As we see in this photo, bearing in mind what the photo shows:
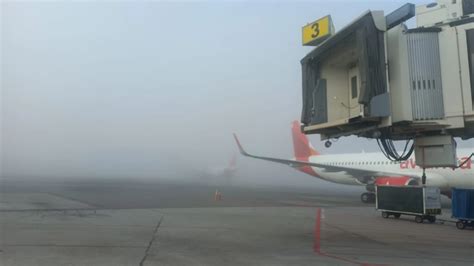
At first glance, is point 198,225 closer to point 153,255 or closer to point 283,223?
point 283,223

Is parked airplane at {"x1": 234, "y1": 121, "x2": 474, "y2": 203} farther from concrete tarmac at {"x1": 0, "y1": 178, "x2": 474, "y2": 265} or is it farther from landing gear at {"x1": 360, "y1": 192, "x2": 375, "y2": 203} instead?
concrete tarmac at {"x1": 0, "y1": 178, "x2": 474, "y2": 265}

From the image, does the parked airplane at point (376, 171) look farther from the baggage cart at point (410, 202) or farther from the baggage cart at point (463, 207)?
the baggage cart at point (463, 207)

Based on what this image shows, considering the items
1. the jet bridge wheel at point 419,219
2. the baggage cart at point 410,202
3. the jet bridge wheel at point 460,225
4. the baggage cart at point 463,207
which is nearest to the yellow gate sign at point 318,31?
the baggage cart at point 463,207

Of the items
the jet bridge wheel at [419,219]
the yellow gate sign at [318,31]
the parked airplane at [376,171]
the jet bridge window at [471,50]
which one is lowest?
the jet bridge wheel at [419,219]

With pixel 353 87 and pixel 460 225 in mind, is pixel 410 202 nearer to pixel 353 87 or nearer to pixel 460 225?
pixel 460 225

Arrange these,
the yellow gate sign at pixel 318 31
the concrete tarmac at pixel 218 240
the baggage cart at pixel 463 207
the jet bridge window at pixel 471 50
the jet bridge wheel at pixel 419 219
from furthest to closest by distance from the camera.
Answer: the jet bridge wheel at pixel 419 219 → the baggage cart at pixel 463 207 → the yellow gate sign at pixel 318 31 → the jet bridge window at pixel 471 50 → the concrete tarmac at pixel 218 240

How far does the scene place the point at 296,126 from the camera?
154 ft

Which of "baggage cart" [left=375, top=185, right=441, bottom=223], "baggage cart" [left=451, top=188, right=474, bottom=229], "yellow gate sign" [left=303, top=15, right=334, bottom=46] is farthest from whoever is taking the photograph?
"baggage cart" [left=375, top=185, right=441, bottom=223]

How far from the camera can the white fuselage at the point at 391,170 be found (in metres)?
27.1

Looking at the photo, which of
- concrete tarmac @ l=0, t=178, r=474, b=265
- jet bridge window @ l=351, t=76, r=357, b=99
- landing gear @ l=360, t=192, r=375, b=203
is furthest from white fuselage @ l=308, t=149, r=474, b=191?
jet bridge window @ l=351, t=76, r=357, b=99

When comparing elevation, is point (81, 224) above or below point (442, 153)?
below

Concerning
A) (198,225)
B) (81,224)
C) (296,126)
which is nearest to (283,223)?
(198,225)

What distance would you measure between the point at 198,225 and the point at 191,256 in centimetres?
592

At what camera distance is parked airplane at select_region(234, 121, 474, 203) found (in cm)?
2703
